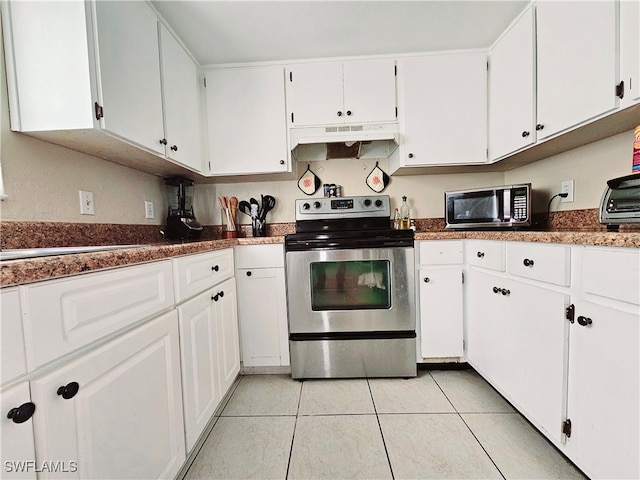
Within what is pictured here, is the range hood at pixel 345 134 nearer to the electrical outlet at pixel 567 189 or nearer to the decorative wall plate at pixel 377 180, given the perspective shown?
the decorative wall plate at pixel 377 180

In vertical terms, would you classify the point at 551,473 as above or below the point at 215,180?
below

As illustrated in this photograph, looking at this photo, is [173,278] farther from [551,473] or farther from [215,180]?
[551,473]

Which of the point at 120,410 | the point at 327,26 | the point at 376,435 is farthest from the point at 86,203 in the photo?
the point at 376,435

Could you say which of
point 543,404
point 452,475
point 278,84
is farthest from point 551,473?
point 278,84

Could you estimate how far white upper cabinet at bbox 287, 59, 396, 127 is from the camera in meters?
1.86

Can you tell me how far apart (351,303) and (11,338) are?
1.48 m

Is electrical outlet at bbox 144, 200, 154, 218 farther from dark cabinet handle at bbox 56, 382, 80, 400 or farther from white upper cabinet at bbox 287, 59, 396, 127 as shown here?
dark cabinet handle at bbox 56, 382, 80, 400

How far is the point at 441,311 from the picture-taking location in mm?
1737

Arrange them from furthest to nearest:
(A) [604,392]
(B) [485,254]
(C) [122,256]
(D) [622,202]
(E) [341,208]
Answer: (E) [341,208] < (B) [485,254] < (D) [622,202] < (A) [604,392] < (C) [122,256]

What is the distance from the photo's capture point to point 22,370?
503 millimetres

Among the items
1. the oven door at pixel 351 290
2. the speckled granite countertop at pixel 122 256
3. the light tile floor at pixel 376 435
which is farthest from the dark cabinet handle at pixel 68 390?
the oven door at pixel 351 290

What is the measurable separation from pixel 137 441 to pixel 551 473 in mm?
1507

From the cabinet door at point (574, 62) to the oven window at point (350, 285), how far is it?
1.14 m

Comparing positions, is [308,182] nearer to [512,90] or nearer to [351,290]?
[351,290]
